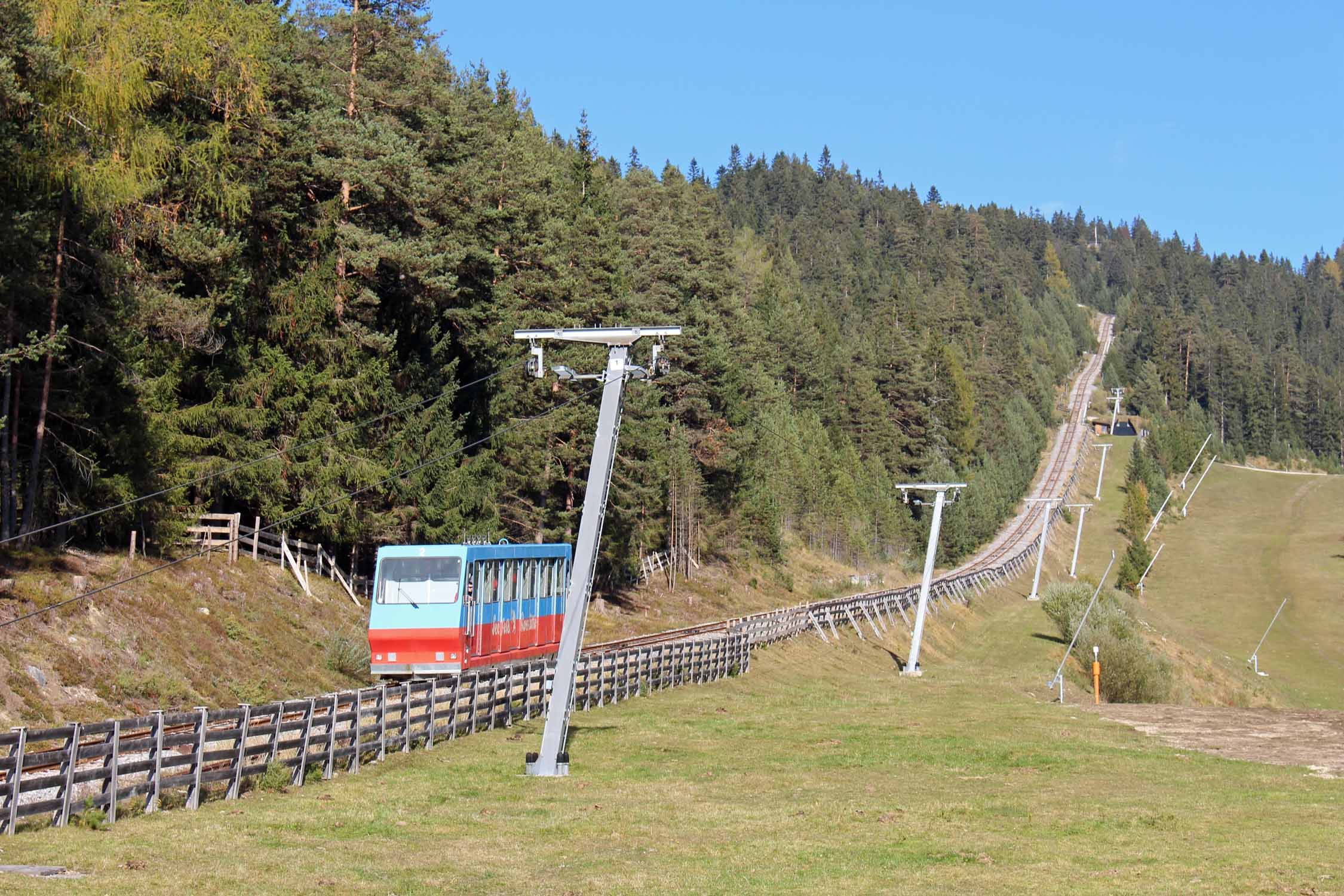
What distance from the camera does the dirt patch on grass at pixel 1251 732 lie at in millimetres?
26422

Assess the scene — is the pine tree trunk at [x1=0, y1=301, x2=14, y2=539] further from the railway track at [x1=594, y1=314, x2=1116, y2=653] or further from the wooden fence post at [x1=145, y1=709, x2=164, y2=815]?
the railway track at [x1=594, y1=314, x2=1116, y2=653]

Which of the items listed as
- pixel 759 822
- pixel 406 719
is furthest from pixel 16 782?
pixel 406 719

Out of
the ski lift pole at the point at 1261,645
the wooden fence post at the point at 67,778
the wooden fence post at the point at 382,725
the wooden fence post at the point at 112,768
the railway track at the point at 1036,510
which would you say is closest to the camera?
the wooden fence post at the point at 67,778

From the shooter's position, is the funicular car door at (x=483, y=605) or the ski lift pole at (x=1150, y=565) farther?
the ski lift pole at (x=1150, y=565)

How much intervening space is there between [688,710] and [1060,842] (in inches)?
681

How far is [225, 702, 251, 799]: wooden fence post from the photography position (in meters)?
18.2

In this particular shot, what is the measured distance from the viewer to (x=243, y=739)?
18.4 meters

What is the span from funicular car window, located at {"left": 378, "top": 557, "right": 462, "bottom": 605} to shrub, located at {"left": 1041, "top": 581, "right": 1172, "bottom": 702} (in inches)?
1399

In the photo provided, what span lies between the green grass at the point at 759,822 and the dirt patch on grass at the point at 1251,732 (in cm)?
100

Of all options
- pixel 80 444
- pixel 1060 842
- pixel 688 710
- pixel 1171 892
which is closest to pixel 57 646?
pixel 80 444

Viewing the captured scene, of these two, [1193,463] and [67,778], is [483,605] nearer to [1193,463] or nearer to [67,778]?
[67,778]

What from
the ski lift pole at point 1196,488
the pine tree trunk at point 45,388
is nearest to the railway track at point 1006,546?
the ski lift pole at point 1196,488

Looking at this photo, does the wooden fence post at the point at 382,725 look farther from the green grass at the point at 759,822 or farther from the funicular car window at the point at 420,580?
the funicular car window at the point at 420,580

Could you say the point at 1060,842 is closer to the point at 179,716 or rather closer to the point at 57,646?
the point at 179,716
